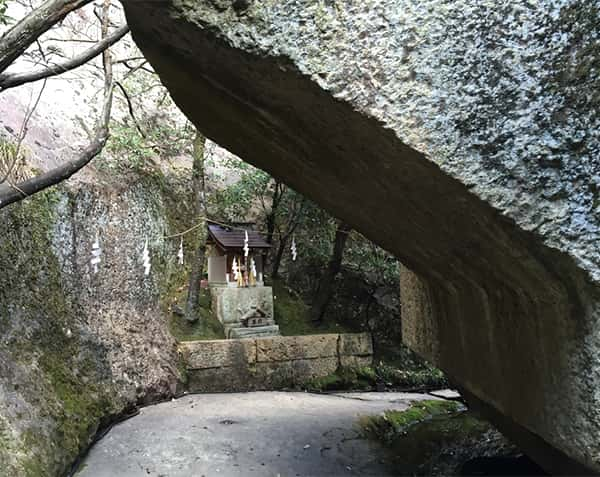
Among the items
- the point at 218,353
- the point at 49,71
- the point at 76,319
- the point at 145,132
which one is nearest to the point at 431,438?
the point at 218,353

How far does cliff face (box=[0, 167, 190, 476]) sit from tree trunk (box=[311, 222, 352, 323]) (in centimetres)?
285

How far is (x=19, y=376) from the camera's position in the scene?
163 inches

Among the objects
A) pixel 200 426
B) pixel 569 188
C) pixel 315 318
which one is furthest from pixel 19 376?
pixel 315 318

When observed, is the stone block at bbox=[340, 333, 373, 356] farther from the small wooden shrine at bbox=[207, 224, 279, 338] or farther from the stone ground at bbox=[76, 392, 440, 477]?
the stone ground at bbox=[76, 392, 440, 477]

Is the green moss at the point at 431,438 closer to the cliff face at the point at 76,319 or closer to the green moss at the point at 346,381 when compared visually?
the green moss at the point at 346,381

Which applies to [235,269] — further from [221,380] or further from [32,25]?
[32,25]

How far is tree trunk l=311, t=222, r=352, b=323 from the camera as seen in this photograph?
9.26m

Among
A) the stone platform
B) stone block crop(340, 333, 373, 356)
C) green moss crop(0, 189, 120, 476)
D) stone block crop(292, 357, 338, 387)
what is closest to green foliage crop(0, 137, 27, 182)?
green moss crop(0, 189, 120, 476)

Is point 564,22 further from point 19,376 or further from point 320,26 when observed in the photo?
point 19,376

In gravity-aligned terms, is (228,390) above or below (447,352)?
below

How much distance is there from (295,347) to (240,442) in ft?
10.9

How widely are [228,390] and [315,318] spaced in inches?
94.7

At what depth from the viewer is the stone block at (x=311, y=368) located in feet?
26.8

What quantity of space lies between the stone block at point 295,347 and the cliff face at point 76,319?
1470mm
